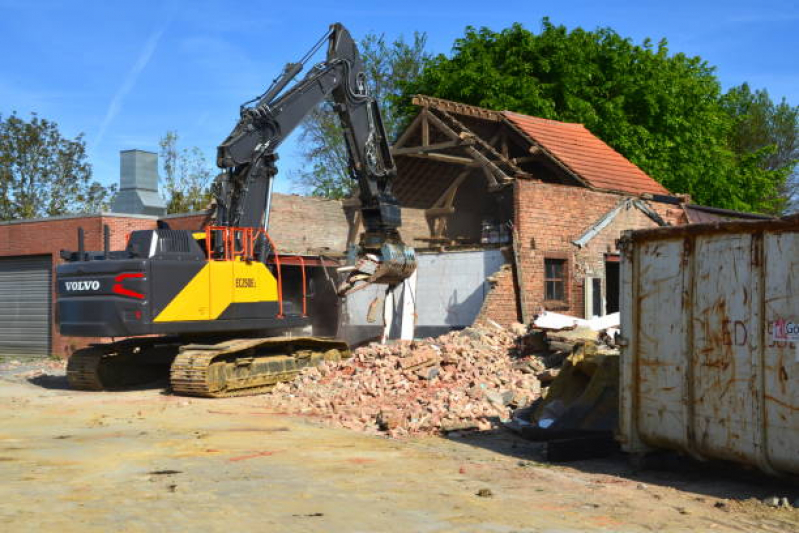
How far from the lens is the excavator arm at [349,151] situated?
1548 centimetres

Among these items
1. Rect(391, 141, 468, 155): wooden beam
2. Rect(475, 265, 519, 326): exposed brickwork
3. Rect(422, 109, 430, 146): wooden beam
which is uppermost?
Rect(422, 109, 430, 146): wooden beam

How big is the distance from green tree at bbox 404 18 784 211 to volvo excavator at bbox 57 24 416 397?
59.7 ft

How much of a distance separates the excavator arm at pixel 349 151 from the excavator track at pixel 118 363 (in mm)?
2990

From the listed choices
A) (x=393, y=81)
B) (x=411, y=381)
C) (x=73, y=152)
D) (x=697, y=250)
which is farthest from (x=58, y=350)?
(x=393, y=81)

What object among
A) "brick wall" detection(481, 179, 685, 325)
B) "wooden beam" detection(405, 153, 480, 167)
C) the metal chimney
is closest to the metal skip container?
"brick wall" detection(481, 179, 685, 325)

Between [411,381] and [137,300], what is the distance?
448cm

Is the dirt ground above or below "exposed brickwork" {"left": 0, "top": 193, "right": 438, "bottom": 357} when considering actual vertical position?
below

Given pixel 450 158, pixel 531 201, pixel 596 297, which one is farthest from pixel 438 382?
pixel 450 158

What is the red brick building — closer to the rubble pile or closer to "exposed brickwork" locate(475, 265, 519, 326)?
"exposed brickwork" locate(475, 265, 519, 326)

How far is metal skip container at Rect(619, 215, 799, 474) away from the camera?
7.06 metres

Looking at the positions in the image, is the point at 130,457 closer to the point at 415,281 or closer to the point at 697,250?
the point at 697,250

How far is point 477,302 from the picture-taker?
64.3 ft

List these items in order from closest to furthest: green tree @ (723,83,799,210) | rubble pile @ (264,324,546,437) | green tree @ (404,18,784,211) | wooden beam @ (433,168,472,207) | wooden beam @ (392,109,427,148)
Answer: rubble pile @ (264,324,546,437) < wooden beam @ (392,109,427,148) < wooden beam @ (433,168,472,207) < green tree @ (404,18,784,211) < green tree @ (723,83,799,210)

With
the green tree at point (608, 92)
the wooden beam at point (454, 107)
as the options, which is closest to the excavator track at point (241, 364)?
the wooden beam at point (454, 107)
